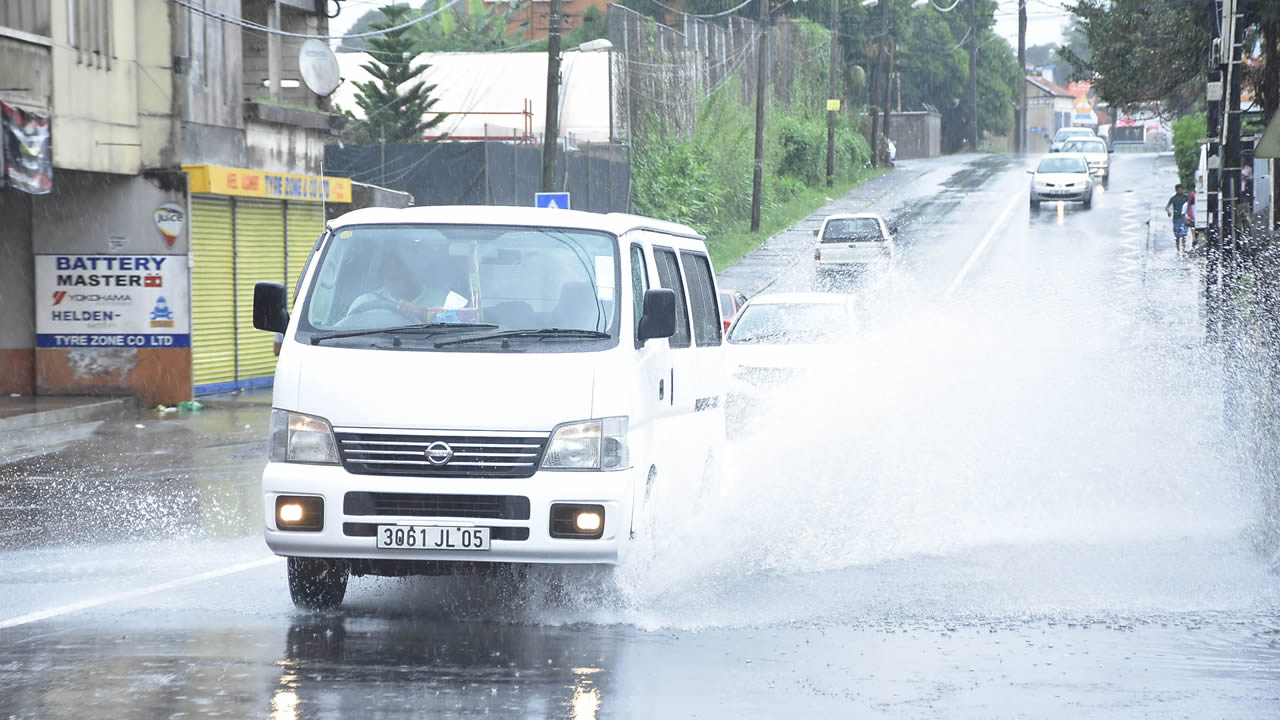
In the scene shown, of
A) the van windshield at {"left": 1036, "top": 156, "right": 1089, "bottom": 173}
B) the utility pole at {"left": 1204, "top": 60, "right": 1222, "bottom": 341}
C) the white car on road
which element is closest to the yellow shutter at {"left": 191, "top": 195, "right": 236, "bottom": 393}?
the white car on road

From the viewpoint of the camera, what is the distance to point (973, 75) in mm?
77812

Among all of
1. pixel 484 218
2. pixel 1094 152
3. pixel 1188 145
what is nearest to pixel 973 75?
pixel 1094 152

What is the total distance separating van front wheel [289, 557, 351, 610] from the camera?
7.54 meters

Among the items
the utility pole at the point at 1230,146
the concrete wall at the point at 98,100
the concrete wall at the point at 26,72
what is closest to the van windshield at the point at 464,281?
the concrete wall at the point at 26,72

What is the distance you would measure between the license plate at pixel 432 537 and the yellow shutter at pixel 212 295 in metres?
14.9

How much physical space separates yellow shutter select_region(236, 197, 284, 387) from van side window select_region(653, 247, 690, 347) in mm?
14936

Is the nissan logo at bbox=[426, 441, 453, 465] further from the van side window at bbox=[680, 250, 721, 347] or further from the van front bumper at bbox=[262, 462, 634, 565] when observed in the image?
the van side window at bbox=[680, 250, 721, 347]

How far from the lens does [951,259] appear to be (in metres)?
37.8

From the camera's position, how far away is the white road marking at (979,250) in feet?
108

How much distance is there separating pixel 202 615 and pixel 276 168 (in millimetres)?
17193

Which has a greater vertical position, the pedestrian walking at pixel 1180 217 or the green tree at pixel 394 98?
the green tree at pixel 394 98

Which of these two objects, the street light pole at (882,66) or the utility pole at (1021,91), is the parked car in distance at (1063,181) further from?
the utility pole at (1021,91)

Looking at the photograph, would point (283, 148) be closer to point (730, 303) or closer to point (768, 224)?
point (730, 303)

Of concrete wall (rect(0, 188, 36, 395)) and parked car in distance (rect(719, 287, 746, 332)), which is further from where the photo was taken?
parked car in distance (rect(719, 287, 746, 332))
